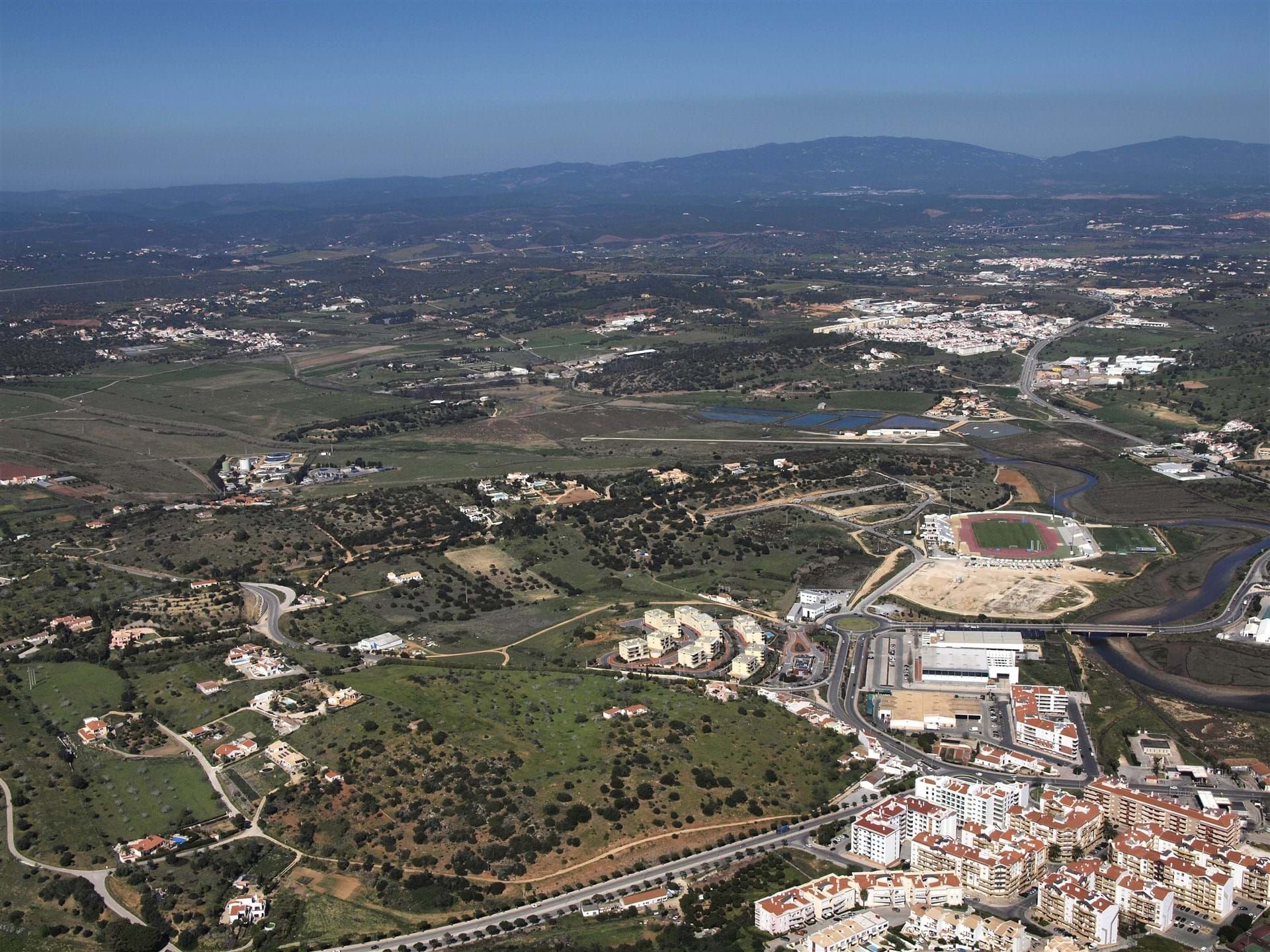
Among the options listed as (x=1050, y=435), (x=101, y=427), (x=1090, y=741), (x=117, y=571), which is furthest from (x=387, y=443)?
(x=1090, y=741)

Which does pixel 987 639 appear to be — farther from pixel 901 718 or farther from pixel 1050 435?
pixel 1050 435

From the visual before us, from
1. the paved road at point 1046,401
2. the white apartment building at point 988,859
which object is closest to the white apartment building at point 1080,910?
the white apartment building at point 988,859

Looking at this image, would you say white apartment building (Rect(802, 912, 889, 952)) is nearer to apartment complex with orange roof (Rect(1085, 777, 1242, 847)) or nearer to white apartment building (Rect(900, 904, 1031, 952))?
white apartment building (Rect(900, 904, 1031, 952))

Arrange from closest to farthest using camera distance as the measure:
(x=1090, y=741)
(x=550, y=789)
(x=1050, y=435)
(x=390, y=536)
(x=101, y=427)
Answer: (x=550, y=789)
(x=1090, y=741)
(x=390, y=536)
(x=1050, y=435)
(x=101, y=427)

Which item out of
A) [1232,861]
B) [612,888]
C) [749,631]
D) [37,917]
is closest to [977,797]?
[1232,861]

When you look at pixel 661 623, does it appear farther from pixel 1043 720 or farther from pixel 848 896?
pixel 848 896

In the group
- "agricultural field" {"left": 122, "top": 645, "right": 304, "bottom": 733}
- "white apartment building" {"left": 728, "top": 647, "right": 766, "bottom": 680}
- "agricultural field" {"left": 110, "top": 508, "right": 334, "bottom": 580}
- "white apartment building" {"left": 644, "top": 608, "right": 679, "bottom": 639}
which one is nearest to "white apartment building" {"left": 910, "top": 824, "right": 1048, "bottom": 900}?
"white apartment building" {"left": 728, "top": 647, "right": 766, "bottom": 680}
